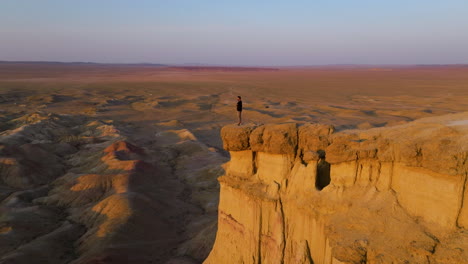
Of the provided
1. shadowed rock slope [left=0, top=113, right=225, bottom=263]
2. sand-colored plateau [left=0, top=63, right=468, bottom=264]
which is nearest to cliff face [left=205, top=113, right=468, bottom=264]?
sand-colored plateau [left=0, top=63, right=468, bottom=264]

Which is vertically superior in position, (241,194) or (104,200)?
(241,194)

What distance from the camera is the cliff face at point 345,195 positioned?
21.7 ft

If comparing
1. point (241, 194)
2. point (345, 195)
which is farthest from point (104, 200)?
point (345, 195)

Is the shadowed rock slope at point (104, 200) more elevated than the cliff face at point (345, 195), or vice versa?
the cliff face at point (345, 195)

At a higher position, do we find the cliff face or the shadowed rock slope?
the cliff face

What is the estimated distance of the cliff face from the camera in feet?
21.7

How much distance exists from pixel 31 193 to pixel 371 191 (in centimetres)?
2418

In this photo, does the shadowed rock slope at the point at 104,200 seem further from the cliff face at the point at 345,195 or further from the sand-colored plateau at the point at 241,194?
the cliff face at the point at 345,195

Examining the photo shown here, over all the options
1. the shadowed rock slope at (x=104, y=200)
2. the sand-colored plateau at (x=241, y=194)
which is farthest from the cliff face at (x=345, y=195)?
the shadowed rock slope at (x=104, y=200)

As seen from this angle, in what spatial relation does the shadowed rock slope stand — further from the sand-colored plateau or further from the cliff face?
the cliff face

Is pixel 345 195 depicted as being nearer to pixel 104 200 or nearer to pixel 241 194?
pixel 241 194

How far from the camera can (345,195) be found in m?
7.93

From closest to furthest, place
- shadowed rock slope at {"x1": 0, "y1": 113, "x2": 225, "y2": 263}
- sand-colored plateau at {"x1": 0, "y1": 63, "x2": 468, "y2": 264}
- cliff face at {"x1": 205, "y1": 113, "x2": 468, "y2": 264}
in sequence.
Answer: cliff face at {"x1": 205, "y1": 113, "x2": 468, "y2": 264} < sand-colored plateau at {"x1": 0, "y1": 63, "x2": 468, "y2": 264} < shadowed rock slope at {"x1": 0, "y1": 113, "x2": 225, "y2": 263}

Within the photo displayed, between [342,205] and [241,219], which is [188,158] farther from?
[342,205]
